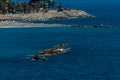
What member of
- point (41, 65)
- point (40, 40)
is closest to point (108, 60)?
point (41, 65)

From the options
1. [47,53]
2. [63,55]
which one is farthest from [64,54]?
[47,53]

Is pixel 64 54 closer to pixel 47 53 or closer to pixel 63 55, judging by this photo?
pixel 63 55

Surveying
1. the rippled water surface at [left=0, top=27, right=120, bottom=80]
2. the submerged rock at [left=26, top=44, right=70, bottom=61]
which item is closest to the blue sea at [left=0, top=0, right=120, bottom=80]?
the rippled water surface at [left=0, top=27, right=120, bottom=80]

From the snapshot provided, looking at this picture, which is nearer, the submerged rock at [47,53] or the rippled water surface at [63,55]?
the rippled water surface at [63,55]

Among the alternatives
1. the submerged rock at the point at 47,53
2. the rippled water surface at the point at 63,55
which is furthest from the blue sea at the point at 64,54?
the submerged rock at the point at 47,53

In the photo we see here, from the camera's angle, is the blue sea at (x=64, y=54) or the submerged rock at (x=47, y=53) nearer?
the blue sea at (x=64, y=54)

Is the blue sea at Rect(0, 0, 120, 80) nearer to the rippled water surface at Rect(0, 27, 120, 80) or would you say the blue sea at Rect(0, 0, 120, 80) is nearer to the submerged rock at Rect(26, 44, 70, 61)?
the rippled water surface at Rect(0, 27, 120, 80)

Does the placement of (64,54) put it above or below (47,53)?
below

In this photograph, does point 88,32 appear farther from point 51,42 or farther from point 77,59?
point 77,59

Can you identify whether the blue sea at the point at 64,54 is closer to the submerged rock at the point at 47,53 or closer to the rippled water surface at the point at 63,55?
the rippled water surface at the point at 63,55
